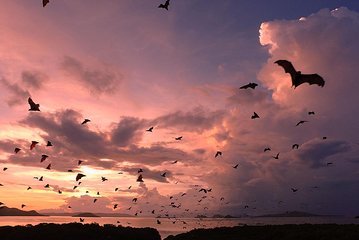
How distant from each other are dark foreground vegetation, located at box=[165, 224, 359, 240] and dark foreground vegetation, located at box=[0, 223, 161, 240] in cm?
813

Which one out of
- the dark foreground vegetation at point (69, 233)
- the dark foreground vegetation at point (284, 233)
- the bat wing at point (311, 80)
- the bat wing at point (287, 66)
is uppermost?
the bat wing at point (287, 66)

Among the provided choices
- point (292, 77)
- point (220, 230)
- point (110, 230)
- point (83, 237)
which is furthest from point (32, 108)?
point (220, 230)

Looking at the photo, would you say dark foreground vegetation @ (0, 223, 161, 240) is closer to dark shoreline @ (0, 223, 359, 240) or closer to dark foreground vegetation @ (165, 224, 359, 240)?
dark shoreline @ (0, 223, 359, 240)

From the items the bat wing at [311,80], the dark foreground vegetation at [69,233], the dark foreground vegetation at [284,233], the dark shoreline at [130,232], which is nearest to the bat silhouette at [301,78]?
the bat wing at [311,80]

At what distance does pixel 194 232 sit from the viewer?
66.4 metres

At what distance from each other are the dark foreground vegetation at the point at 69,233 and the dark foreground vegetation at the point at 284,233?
8.13m

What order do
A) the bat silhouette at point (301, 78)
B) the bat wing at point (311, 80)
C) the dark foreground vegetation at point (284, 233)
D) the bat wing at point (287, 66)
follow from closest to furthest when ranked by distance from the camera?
the bat wing at point (287, 66) < the bat silhouette at point (301, 78) < the bat wing at point (311, 80) < the dark foreground vegetation at point (284, 233)

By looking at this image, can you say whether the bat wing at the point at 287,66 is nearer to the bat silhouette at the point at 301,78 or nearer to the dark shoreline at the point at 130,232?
the bat silhouette at the point at 301,78

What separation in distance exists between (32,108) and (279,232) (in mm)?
40457

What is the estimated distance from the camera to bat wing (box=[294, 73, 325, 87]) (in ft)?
58.4

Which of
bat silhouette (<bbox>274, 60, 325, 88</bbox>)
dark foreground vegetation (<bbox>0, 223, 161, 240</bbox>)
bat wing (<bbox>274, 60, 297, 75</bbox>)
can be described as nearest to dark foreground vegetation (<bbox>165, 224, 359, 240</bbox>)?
dark foreground vegetation (<bbox>0, 223, 161, 240</bbox>)

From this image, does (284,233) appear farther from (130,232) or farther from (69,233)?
(69,233)

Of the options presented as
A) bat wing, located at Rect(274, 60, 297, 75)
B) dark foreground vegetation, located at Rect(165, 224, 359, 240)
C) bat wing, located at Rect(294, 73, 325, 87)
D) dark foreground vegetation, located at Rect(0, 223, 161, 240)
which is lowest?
dark foreground vegetation, located at Rect(165, 224, 359, 240)

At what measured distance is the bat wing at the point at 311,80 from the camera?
58.4 feet
